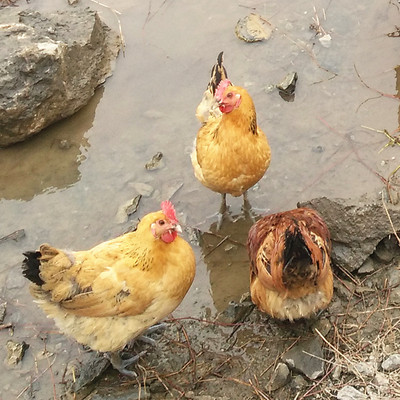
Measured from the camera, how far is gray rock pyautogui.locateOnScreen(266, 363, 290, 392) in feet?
13.7

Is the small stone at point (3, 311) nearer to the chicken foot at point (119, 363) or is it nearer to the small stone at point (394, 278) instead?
the chicken foot at point (119, 363)

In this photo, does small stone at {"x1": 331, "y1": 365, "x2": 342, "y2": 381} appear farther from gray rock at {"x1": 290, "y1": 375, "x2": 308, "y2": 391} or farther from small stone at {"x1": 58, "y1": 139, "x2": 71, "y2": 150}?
small stone at {"x1": 58, "y1": 139, "x2": 71, "y2": 150}

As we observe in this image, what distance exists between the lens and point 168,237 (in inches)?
163

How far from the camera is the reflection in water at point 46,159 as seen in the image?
6.30 metres

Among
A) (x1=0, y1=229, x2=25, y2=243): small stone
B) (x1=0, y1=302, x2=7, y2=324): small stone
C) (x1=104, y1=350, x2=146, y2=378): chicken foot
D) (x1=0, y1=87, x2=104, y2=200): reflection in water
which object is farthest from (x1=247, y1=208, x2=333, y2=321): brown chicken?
(x1=0, y1=87, x2=104, y2=200): reflection in water

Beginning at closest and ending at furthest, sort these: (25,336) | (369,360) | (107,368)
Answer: (369,360) → (107,368) → (25,336)

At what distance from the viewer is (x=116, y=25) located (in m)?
7.93

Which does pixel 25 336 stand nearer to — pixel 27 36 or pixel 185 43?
pixel 27 36

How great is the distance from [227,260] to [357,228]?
129 cm

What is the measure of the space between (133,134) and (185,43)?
5.41 ft

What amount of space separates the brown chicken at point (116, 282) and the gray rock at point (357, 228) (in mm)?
1395

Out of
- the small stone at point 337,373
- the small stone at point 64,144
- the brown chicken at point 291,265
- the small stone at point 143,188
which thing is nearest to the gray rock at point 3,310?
the small stone at point 143,188

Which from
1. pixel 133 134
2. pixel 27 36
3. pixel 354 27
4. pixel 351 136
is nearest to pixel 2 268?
pixel 133 134

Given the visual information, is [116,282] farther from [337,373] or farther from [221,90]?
[221,90]
